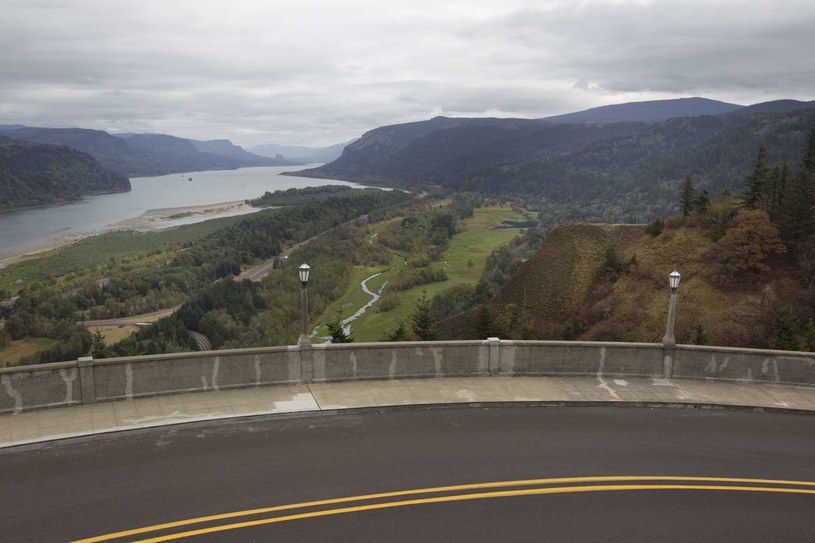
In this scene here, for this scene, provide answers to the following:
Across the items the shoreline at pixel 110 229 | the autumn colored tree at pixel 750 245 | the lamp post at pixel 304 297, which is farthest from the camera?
the shoreline at pixel 110 229

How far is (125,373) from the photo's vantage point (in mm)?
12859

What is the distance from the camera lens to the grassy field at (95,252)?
105 metres

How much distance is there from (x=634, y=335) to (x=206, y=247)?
3797 inches

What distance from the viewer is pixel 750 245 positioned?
46.8 meters

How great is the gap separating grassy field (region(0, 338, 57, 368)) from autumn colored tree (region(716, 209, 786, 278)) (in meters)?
65.4

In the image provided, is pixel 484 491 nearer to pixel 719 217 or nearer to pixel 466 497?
pixel 466 497

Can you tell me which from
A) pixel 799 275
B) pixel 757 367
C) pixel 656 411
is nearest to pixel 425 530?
pixel 656 411

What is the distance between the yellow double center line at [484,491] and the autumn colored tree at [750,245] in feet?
134

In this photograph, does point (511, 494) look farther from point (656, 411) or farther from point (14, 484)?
point (14, 484)

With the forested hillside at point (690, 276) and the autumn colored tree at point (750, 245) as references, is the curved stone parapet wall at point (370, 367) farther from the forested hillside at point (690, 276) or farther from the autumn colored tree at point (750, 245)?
the autumn colored tree at point (750, 245)

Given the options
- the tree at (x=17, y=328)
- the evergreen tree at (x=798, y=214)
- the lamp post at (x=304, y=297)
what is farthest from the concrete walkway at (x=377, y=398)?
the tree at (x=17, y=328)

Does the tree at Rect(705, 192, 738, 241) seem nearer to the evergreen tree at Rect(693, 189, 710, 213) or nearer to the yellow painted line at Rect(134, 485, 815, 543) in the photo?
the evergreen tree at Rect(693, 189, 710, 213)

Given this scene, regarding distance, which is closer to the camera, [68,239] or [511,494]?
[511,494]

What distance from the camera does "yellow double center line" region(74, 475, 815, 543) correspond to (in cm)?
861
